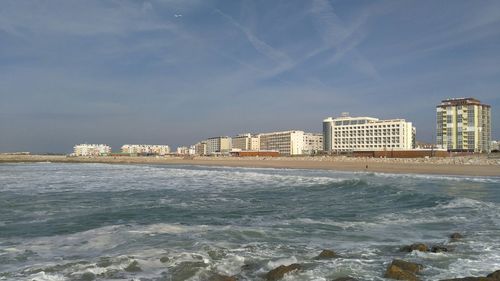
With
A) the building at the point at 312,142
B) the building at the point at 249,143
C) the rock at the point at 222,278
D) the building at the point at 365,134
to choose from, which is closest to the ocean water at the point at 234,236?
the rock at the point at 222,278

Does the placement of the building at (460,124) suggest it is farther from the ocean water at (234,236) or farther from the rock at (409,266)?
the rock at (409,266)

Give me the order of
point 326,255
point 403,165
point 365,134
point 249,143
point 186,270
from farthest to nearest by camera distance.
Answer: point 249,143 < point 365,134 < point 403,165 < point 326,255 < point 186,270

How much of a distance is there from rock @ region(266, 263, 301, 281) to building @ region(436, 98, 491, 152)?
401ft

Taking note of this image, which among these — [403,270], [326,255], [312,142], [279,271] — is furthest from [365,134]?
[279,271]

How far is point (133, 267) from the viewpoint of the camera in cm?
757

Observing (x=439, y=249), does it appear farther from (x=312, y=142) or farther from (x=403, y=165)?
(x=312, y=142)

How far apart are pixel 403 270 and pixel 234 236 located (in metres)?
4.53

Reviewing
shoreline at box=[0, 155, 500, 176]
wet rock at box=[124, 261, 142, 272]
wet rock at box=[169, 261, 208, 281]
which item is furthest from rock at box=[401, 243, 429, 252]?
shoreline at box=[0, 155, 500, 176]

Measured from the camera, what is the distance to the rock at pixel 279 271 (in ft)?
22.3

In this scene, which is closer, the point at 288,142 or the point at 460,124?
the point at 460,124

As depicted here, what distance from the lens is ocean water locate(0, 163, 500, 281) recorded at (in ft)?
24.3

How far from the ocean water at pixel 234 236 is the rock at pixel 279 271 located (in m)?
0.15

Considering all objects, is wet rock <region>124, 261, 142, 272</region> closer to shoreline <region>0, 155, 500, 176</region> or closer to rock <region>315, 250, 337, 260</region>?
rock <region>315, 250, 337, 260</region>

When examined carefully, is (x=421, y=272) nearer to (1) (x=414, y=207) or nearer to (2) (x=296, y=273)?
(2) (x=296, y=273)
